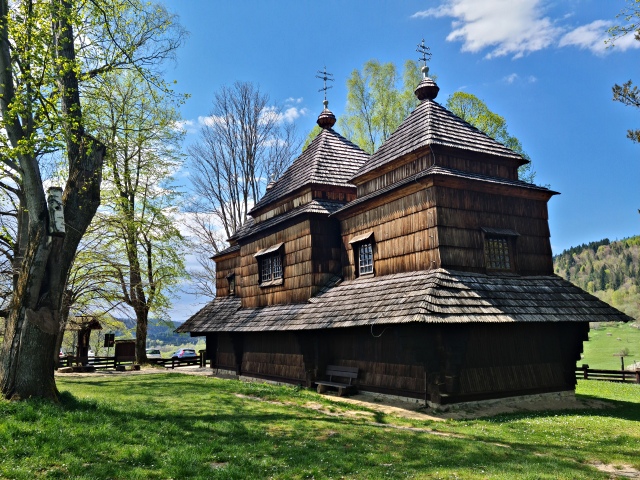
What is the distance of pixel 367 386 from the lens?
1502 cm

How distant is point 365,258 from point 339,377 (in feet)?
14.1

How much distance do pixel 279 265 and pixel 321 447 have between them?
40.8 ft

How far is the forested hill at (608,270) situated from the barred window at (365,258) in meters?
90.0

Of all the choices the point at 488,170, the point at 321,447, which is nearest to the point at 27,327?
the point at 321,447

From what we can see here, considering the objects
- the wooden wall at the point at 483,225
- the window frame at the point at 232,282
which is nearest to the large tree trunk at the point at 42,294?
the wooden wall at the point at 483,225

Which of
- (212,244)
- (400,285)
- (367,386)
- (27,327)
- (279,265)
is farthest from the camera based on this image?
(212,244)

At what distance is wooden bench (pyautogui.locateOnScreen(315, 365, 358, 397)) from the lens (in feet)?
50.0

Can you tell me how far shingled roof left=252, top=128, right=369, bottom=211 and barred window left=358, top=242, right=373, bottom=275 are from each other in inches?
148

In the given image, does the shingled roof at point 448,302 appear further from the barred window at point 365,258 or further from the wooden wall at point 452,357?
the wooden wall at point 452,357

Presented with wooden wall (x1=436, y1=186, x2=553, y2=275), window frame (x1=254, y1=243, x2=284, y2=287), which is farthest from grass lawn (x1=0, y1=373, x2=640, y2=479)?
window frame (x1=254, y1=243, x2=284, y2=287)

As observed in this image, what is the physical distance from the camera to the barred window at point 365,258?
1661cm

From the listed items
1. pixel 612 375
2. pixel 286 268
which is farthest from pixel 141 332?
pixel 612 375

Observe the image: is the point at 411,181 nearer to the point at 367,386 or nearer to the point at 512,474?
the point at 367,386

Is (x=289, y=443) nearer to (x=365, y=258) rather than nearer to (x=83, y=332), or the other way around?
(x=365, y=258)
